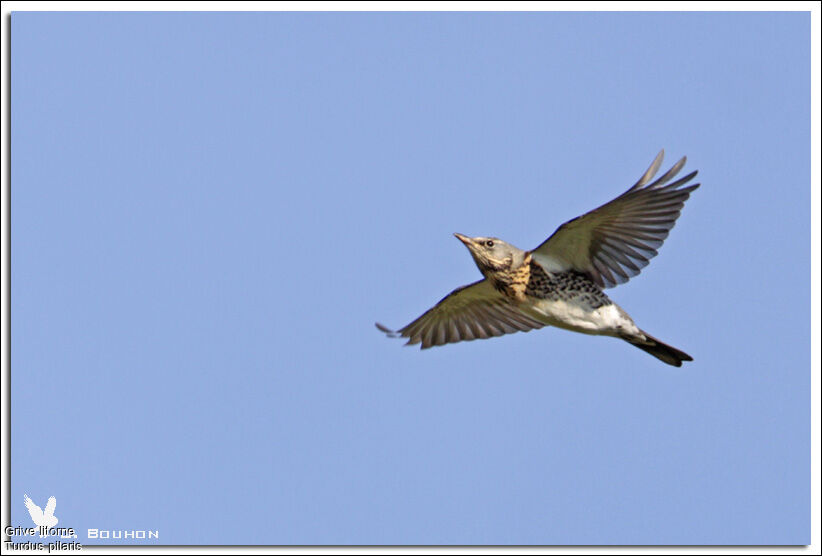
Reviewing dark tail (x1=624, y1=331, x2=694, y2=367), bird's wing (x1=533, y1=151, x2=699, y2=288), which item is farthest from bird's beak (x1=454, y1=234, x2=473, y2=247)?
dark tail (x1=624, y1=331, x2=694, y2=367)

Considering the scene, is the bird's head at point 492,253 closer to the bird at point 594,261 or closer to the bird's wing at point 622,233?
the bird at point 594,261

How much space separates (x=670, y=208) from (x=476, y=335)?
8.72 feet

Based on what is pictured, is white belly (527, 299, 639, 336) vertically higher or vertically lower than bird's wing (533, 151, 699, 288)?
lower

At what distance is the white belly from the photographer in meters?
9.81

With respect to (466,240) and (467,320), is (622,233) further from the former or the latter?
(467,320)

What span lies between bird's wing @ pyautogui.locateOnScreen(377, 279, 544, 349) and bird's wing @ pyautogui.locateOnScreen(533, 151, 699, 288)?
0.92m

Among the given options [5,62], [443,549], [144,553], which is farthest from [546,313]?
[5,62]

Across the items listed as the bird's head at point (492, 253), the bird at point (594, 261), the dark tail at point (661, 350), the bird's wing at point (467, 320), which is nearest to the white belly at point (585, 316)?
the bird at point (594, 261)

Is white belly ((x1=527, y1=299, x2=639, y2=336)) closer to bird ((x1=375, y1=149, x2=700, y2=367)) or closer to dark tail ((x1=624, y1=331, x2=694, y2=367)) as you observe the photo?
bird ((x1=375, y1=149, x2=700, y2=367))

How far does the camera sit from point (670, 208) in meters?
9.84

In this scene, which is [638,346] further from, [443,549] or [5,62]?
[5,62]

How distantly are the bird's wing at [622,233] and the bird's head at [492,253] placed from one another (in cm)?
34

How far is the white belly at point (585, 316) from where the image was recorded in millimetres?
9812

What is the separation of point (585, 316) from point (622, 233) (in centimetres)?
89
